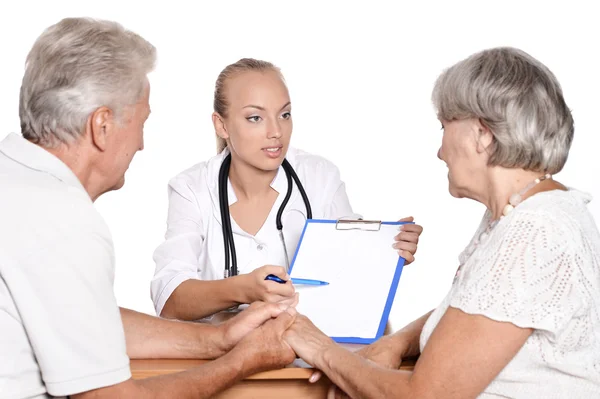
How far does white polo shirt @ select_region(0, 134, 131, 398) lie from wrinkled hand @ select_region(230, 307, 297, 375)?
364mm

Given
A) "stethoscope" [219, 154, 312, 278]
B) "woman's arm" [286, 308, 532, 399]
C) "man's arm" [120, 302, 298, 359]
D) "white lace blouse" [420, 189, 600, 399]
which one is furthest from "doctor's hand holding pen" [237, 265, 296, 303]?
"white lace blouse" [420, 189, 600, 399]

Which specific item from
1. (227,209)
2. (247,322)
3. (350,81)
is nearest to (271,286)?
(247,322)

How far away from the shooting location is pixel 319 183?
9.62ft

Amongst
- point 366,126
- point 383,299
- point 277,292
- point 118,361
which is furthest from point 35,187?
point 366,126

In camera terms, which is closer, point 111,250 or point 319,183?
point 111,250

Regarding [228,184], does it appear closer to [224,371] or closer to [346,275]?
[346,275]

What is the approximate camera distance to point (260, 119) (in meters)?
2.73

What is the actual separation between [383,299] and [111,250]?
2.82 feet

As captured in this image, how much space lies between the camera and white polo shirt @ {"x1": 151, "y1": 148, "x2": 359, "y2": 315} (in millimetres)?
2662

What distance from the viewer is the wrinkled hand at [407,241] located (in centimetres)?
238

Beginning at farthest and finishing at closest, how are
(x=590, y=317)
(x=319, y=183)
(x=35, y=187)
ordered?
1. (x=319, y=183)
2. (x=590, y=317)
3. (x=35, y=187)

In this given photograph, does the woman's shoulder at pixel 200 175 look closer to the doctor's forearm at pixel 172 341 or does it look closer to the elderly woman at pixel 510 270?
the doctor's forearm at pixel 172 341

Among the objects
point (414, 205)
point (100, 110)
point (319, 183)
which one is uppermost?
point (100, 110)

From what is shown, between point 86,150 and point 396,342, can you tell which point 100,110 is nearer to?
point 86,150
